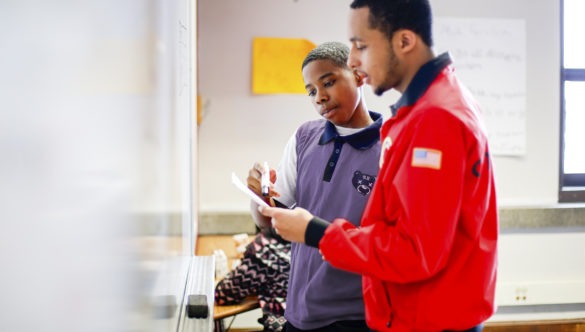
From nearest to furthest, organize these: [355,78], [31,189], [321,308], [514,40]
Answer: [31,189] → [321,308] → [355,78] → [514,40]

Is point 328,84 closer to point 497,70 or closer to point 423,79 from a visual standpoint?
point 423,79

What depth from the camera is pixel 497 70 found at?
128 inches

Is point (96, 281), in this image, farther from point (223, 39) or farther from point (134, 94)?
point (223, 39)

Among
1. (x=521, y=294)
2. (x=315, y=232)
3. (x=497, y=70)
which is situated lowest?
(x=521, y=294)

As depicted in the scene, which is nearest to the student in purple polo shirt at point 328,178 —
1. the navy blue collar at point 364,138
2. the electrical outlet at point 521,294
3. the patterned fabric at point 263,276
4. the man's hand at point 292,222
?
the navy blue collar at point 364,138

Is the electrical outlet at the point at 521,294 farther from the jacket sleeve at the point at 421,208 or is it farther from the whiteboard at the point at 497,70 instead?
the jacket sleeve at the point at 421,208

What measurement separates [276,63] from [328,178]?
1910mm

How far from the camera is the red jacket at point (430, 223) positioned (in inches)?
32.4

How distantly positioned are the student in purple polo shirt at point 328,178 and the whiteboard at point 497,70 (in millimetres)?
2052

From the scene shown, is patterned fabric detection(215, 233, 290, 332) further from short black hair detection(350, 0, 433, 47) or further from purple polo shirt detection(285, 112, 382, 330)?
short black hair detection(350, 0, 433, 47)

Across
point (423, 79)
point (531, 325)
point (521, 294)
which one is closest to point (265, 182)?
point (423, 79)

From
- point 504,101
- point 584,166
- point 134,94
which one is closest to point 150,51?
point 134,94

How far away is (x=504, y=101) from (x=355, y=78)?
2.19 metres

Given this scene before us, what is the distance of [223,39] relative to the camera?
3.04 m
